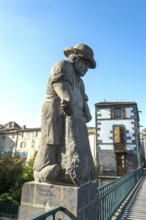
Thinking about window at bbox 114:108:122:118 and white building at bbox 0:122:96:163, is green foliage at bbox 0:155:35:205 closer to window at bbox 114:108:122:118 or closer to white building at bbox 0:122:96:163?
window at bbox 114:108:122:118

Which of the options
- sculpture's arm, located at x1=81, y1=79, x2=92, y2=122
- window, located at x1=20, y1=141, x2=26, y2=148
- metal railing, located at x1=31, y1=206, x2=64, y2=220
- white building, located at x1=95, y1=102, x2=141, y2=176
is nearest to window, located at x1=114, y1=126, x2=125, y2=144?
white building, located at x1=95, y1=102, x2=141, y2=176

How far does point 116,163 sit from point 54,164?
63.0 feet

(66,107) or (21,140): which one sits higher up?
(21,140)

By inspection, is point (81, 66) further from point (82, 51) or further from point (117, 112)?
point (117, 112)

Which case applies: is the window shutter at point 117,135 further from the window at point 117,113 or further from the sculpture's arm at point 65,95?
the sculpture's arm at point 65,95

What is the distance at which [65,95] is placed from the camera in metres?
2.42

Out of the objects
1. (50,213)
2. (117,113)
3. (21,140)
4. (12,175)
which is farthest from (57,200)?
(21,140)

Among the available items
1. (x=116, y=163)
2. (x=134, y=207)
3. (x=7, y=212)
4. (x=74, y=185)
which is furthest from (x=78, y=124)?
(x=116, y=163)

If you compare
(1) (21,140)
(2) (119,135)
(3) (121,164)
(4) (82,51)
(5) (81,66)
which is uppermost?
(1) (21,140)

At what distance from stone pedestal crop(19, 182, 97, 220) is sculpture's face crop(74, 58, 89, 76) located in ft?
5.44

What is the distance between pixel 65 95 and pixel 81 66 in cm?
73

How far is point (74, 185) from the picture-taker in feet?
7.10

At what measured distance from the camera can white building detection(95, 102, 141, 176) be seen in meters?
19.9

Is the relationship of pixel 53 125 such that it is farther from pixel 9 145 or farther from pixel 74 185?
pixel 9 145
